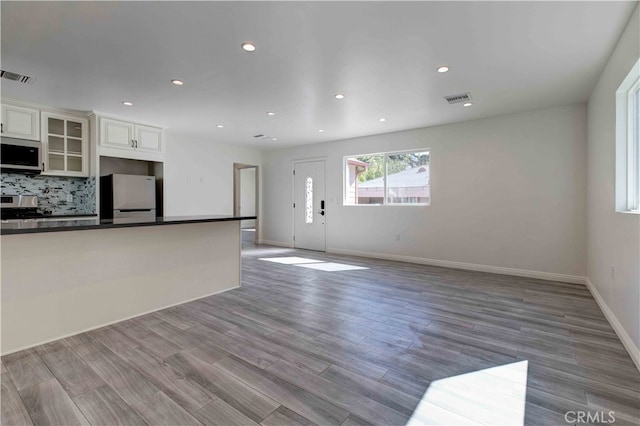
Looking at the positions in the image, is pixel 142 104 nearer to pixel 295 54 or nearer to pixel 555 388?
pixel 295 54

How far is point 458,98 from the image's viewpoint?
3885 mm

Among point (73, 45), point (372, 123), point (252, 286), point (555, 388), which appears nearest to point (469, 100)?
point (372, 123)

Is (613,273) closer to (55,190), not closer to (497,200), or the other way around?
(497,200)

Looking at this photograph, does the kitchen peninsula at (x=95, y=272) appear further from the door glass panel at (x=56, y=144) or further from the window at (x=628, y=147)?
the window at (x=628, y=147)

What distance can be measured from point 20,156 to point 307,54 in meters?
4.15

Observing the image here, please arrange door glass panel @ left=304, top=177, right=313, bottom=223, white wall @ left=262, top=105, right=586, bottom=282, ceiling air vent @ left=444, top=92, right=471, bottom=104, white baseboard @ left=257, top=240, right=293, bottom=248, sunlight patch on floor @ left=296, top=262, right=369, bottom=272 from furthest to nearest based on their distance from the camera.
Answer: white baseboard @ left=257, top=240, right=293, bottom=248, door glass panel @ left=304, top=177, right=313, bottom=223, sunlight patch on floor @ left=296, top=262, right=369, bottom=272, white wall @ left=262, top=105, right=586, bottom=282, ceiling air vent @ left=444, top=92, right=471, bottom=104

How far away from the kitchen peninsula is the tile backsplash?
2.46 metres

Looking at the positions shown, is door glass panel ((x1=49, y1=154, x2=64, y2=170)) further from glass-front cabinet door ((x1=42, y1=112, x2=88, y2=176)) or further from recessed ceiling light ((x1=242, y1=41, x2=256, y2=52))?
recessed ceiling light ((x1=242, y1=41, x2=256, y2=52))

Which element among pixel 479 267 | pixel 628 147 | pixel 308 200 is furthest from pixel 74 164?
pixel 628 147

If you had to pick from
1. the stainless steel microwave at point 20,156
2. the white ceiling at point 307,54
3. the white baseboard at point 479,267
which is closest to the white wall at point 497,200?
the white baseboard at point 479,267

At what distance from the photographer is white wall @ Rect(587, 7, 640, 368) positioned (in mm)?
2180

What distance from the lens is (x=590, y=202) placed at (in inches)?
A: 152
